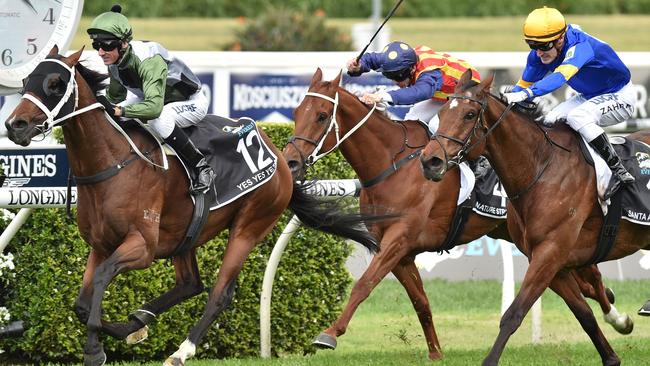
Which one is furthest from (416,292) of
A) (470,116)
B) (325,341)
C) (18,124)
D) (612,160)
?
(18,124)

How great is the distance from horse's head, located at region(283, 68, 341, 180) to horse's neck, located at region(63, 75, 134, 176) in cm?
124

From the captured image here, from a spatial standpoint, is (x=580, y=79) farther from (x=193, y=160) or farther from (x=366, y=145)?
(x=193, y=160)

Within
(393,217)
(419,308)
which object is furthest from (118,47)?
(419,308)

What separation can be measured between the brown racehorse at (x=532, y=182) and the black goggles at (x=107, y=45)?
5.33 feet

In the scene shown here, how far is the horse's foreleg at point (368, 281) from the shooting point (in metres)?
6.80

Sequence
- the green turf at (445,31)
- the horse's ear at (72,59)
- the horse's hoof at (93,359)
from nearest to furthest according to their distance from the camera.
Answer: the horse's hoof at (93,359), the horse's ear at (72,59), the green turf at (445,31)

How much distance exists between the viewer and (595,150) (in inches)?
279

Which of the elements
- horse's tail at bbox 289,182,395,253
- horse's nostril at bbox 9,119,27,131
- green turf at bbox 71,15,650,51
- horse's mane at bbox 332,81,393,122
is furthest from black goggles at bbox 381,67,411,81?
green turf at bbox 71,15,650,51

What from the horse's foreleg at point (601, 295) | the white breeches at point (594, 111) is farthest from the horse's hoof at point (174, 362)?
the horse's foreleg at point (601, 295)

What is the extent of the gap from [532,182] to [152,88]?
6.64ft

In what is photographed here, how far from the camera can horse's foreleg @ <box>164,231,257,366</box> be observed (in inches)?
262

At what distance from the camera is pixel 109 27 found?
642 cm

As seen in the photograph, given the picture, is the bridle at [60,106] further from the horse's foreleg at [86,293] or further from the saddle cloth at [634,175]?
the saddle cloth at [634,175]

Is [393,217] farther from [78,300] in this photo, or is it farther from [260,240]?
[78,300]
